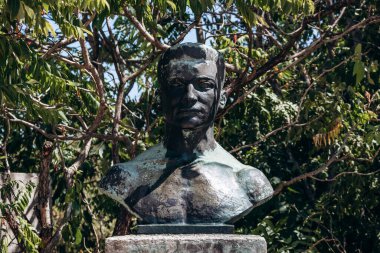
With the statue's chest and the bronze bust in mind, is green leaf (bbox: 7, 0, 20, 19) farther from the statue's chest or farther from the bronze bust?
the statue's chest

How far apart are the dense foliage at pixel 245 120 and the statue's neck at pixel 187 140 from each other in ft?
6.55

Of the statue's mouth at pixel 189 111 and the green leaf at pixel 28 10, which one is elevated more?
the green leaf at pixel 28 10

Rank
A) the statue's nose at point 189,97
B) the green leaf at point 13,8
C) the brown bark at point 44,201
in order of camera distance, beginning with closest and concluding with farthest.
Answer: the statue's nose at point 189,97 < the green leaf at point 13,8 < the brown bark at point 44,201

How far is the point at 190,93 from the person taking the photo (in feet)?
19.3

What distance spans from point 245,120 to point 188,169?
4.00 metres

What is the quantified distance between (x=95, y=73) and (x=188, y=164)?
9.00 feet

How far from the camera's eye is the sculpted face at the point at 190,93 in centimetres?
587

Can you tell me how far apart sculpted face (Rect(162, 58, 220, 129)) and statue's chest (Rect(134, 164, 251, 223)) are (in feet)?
0.84

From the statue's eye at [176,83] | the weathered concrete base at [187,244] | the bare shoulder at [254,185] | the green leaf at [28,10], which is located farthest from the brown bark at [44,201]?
the weathered concrete base at [187,244]

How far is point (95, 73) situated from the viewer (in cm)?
851

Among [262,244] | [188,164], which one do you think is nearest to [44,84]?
[188,164]

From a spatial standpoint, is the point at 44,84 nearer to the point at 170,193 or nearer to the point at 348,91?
the point at 170,193

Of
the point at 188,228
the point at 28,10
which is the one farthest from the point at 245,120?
the point at 188,228

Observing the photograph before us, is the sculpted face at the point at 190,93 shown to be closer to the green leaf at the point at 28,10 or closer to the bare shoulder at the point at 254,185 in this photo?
the bare shoulder at the point at 254,185
